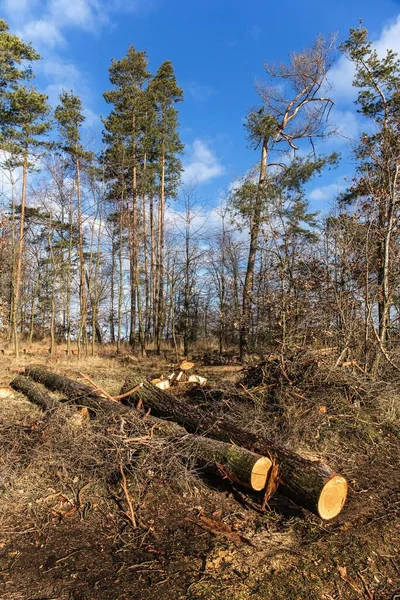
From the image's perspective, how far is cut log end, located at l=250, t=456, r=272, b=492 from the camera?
12.2ft

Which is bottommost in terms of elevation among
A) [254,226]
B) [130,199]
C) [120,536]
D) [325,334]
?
[120,536]

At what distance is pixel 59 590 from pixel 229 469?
1.84 m

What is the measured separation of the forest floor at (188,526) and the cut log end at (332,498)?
0.50 ft

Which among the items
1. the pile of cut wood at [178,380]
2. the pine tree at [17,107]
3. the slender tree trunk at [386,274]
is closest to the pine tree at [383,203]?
the slender tree trunk at [386,274]

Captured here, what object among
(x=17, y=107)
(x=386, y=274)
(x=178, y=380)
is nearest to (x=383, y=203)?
(x=386, y=274)

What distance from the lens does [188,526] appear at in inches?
138

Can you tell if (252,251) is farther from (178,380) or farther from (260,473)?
(260,473)

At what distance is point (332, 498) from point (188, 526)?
1.35 m

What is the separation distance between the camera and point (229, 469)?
3922 millimetres

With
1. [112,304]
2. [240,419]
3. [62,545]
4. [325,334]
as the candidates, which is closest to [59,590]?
[62,545]

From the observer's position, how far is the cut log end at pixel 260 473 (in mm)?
3730

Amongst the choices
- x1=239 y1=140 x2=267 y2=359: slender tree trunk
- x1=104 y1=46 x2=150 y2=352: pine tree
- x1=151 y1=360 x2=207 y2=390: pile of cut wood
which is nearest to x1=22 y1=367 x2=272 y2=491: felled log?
x1=151 y1=360 x2=207 y2=390: pile of cut wood

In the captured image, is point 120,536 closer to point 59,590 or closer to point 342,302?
point 59,590

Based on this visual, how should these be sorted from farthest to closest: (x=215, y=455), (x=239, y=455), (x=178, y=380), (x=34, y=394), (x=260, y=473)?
(x=178, y=380) → (x=34, y=394) → (x=215, y=455) → (x=239, y=455) → (x=260, y=473)
